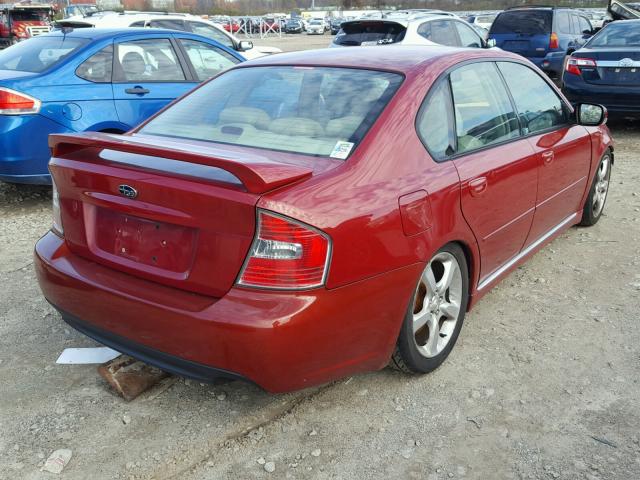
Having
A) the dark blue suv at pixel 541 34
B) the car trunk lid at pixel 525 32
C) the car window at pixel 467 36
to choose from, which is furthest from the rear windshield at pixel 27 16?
the car window at pixel 467 36

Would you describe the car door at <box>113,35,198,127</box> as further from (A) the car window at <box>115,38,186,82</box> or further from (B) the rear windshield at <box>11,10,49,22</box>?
(B) the rear windshield at <box>11,10,49,22</box>

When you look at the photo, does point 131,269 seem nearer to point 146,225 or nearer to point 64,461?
point 146,225

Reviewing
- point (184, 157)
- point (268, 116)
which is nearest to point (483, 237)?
point (268, 116)

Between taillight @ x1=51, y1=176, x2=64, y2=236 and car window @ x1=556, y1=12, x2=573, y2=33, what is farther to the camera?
car window @ x1=556, y1=12, x2=573, y2=33

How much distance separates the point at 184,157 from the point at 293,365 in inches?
33.7

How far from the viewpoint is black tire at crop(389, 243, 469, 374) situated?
275 cm

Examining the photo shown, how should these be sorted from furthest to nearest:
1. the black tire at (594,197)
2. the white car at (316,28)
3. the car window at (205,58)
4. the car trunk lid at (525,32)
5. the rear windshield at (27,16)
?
the white car at (316,28) → the rear windshield at (27,16) → the car trunk lid at (525,32) → the car window at (205,58) → the black tire at (594,197)

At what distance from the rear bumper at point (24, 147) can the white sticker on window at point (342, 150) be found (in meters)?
3.52

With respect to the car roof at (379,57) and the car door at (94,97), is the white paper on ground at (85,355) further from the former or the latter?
the car door at (94,97)

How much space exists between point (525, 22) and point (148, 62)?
9.04m

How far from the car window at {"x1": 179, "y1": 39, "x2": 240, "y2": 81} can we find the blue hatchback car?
12 mm

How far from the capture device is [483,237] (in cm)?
314

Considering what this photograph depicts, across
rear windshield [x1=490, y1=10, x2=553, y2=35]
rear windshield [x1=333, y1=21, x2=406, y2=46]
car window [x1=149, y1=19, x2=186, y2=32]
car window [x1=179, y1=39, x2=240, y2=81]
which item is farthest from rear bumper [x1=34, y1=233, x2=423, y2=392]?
rear windshield [x1=490, y1=10, x2=553, y2=35]

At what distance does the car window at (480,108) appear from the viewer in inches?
122
